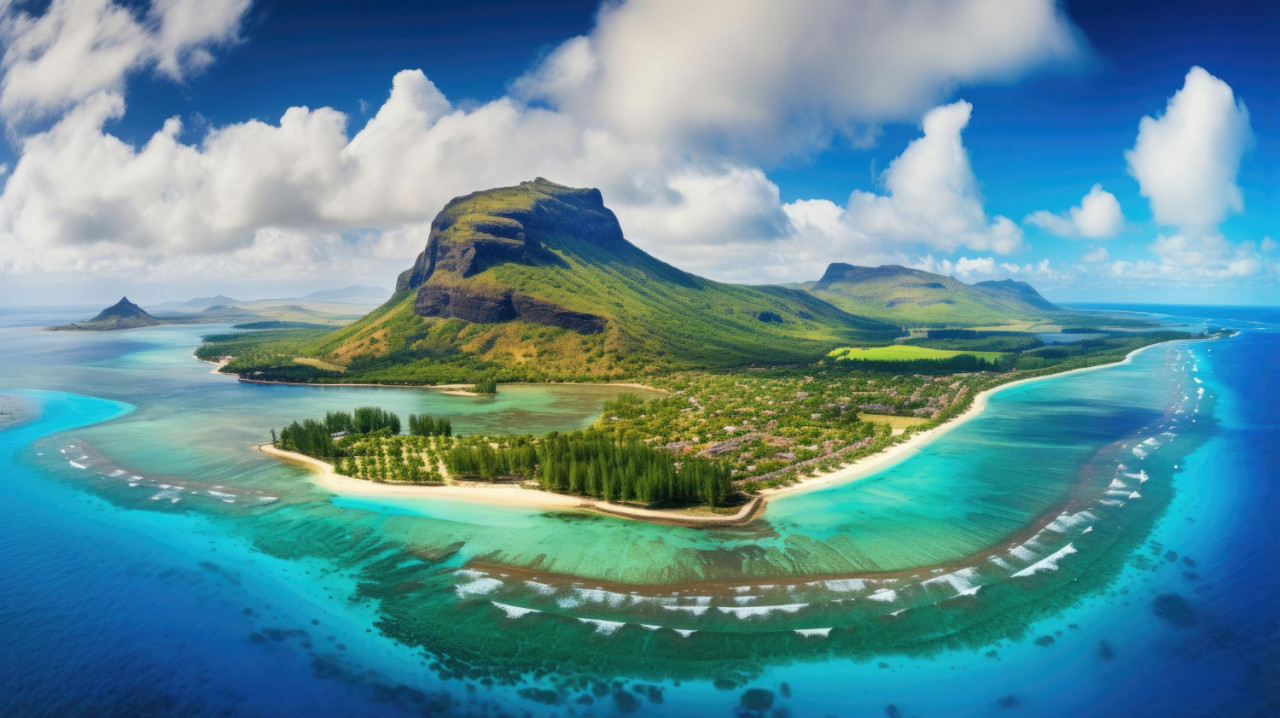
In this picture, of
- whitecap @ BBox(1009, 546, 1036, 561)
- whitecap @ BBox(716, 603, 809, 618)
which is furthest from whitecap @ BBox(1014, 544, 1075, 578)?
whitecap @ BBox(716, 603, 809, 618)

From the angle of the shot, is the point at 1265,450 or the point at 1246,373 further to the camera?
the point at 1246,373

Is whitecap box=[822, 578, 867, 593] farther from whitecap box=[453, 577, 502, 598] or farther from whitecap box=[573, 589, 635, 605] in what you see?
whitecap box=[453, 577, 502, 598]

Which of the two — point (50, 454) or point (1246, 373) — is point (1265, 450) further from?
point (50, 454)

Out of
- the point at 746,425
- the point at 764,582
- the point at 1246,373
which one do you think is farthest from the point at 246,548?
the point at 1246,373

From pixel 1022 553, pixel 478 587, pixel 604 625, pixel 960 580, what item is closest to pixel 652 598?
pixel 604 625

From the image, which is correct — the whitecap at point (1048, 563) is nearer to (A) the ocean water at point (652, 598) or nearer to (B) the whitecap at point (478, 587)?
(A) the ocean water at point (652, 598)
